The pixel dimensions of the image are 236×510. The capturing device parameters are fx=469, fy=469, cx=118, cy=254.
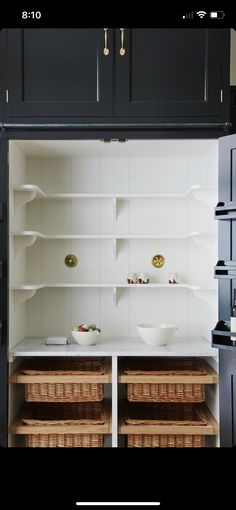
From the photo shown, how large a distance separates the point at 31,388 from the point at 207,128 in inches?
52.6

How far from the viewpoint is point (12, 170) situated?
2.08 metres

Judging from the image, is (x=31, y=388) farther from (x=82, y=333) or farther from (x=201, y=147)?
(x=201, y=147)

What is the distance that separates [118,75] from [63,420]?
1.50 meters

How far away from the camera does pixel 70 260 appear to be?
2.43 meters

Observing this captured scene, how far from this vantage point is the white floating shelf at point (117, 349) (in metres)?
1.99

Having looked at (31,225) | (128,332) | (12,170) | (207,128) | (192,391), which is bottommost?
(192,391)

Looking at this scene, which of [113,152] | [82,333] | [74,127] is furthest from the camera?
[113,152]

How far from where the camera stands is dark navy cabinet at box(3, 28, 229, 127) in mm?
1919

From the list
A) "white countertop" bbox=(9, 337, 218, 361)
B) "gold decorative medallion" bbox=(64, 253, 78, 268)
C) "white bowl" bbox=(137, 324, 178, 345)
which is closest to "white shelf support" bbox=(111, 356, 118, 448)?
"white countertop" bbox=(9, 337, 218, 361)

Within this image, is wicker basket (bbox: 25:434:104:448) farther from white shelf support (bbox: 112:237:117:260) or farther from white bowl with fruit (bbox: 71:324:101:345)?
white shelf support (bbox: 112:237:117:260)

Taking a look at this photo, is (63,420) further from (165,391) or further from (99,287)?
(99,287)

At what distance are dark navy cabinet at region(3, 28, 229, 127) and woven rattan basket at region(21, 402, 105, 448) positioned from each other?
1.28 metres
